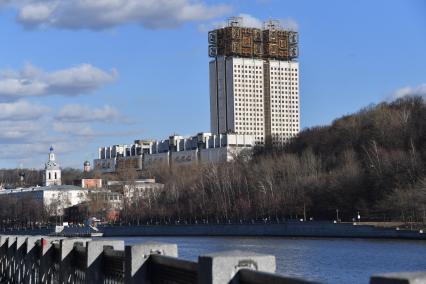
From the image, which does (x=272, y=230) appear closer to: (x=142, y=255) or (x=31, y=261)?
(x=31, y=261)

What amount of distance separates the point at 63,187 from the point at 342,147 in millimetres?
90994

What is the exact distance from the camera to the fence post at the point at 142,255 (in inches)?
406

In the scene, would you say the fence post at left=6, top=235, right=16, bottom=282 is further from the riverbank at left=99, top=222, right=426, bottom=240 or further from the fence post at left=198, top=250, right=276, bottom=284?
the riverbank at left=99, top=222, right=426, bottom=240

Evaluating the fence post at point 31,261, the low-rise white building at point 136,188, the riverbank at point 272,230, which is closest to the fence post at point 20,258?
the fence post at point 31,261

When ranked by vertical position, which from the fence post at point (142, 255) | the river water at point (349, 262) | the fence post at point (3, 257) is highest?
the fence post at point (142, 255)

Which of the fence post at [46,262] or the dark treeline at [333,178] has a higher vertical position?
the dark treeline at [333,178]

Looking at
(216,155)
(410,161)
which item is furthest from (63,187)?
(410,161)

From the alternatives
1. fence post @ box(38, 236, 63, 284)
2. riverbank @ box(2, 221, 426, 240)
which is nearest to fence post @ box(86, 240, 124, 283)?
fence post @ box(38, 236, 63, 284)

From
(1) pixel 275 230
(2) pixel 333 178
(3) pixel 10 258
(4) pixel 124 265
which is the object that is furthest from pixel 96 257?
(1) pixel 275 230

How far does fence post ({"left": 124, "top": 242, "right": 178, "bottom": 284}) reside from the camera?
33.8 ft

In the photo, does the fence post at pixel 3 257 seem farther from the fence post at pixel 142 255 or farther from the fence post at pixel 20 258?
the fence post at pixel 142 255

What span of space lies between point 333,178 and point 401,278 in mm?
101822

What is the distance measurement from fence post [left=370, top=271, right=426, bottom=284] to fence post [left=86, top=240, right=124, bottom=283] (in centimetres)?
786

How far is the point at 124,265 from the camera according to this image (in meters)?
10.8
